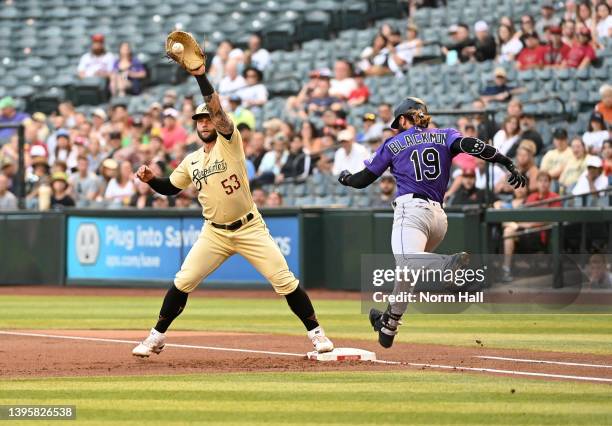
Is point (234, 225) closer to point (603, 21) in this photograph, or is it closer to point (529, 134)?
point (529, 134)

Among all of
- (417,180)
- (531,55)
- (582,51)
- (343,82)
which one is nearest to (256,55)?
(343,82)

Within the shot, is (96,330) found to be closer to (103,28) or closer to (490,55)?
(490,55)

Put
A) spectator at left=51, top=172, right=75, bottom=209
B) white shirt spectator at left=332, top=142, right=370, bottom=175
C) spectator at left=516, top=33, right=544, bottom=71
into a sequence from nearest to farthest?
white shirt spectator at left=332, top=142, right=370, bottom=175 → spectator at left=516, top=33, right=544, bottom=71 → spectator at left=51, top=172, right=75, bottom=209

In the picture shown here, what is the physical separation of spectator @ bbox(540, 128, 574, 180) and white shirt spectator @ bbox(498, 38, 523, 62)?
3500mm

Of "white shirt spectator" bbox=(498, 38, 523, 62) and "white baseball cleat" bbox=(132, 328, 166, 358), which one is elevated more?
"white shirt spectator" bbox=(498, 38, 523, 62)

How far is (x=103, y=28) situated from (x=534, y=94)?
13.2 metres

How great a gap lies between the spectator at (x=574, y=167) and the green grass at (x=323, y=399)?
8.95 m

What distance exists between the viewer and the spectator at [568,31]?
66.1ft

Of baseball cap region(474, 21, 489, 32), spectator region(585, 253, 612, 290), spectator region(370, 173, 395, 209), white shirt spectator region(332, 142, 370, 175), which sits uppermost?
baseball cap region(474, 21, 489, 32)

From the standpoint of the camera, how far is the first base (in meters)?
9.83

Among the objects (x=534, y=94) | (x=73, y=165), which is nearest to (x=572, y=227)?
(x=534, y=94)

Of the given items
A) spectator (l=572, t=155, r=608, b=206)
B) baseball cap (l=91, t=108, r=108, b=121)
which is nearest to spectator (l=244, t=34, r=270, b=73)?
baseball cap (l=91, t=108, r=108, b=121)

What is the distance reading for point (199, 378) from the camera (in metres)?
8.85

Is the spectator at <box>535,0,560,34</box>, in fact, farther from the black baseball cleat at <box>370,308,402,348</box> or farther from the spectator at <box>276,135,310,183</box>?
the black baseball cleat at <box>370,308,402,348</box>
